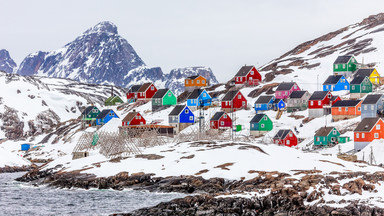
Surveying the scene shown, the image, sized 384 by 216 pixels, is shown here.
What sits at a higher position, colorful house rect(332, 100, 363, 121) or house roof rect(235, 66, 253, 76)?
house roof rect(235, 66, 253, 76)

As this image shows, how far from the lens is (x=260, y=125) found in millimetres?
119688

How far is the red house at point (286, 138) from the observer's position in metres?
107

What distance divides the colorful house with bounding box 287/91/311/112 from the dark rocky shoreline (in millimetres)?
71813

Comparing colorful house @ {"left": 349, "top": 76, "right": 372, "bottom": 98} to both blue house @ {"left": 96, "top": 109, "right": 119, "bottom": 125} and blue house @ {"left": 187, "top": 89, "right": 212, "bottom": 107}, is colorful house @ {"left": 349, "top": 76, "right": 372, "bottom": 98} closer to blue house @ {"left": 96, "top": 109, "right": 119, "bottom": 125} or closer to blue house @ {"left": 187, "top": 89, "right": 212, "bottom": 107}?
blue house @ {"left": 187, "top": 89, "right": 212, "bottom": 107}

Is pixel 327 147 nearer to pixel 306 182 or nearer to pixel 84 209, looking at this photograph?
pixel 306 182

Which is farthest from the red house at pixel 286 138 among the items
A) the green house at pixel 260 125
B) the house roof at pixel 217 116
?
the house roof at pixel 217 116

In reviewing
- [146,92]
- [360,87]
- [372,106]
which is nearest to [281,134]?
[372,106]

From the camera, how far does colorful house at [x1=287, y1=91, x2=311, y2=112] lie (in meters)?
130

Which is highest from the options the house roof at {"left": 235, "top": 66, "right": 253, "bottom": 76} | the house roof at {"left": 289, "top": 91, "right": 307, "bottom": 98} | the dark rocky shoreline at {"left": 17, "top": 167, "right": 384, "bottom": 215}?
the house roof at {"left": 235, "top": 66, "right": 253, "bottom": 76}

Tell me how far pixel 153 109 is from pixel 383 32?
88.2 m

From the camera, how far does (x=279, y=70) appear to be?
172 m

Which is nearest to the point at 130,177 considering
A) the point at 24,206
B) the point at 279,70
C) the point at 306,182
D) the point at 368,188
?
the point at 24,206

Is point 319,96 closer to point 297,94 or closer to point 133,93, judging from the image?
point 297,94

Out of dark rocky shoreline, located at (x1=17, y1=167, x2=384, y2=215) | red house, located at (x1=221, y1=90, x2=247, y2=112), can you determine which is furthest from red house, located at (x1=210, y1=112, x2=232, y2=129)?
dark rocky shoreline, located at (x1=17, y1=167, x2=384, y2=215)
